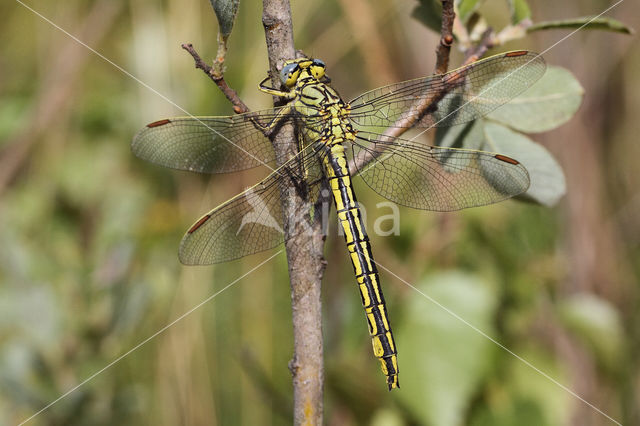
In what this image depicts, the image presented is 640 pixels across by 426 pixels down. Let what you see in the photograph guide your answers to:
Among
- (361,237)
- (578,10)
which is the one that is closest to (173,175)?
(361,237)

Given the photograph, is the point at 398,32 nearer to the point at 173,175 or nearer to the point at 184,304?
the point at 173,175

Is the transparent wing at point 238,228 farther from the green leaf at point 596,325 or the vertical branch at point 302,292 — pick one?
the green leaf at point 596,325

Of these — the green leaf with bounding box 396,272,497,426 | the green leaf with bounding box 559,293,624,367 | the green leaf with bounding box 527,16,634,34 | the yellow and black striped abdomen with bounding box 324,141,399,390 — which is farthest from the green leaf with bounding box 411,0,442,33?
the green leaf with bounding box 559,293,624,367

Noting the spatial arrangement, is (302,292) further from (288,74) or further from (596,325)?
(596,325)

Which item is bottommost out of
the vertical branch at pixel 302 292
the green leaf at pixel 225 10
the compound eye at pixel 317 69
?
the vertical branch at pixel 302 292

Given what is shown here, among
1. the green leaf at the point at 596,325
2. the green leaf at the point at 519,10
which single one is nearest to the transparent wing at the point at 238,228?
the green leaf at the point at 519,10

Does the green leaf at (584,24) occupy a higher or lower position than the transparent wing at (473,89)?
higher

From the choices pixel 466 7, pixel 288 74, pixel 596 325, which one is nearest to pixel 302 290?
pixel 288 74
